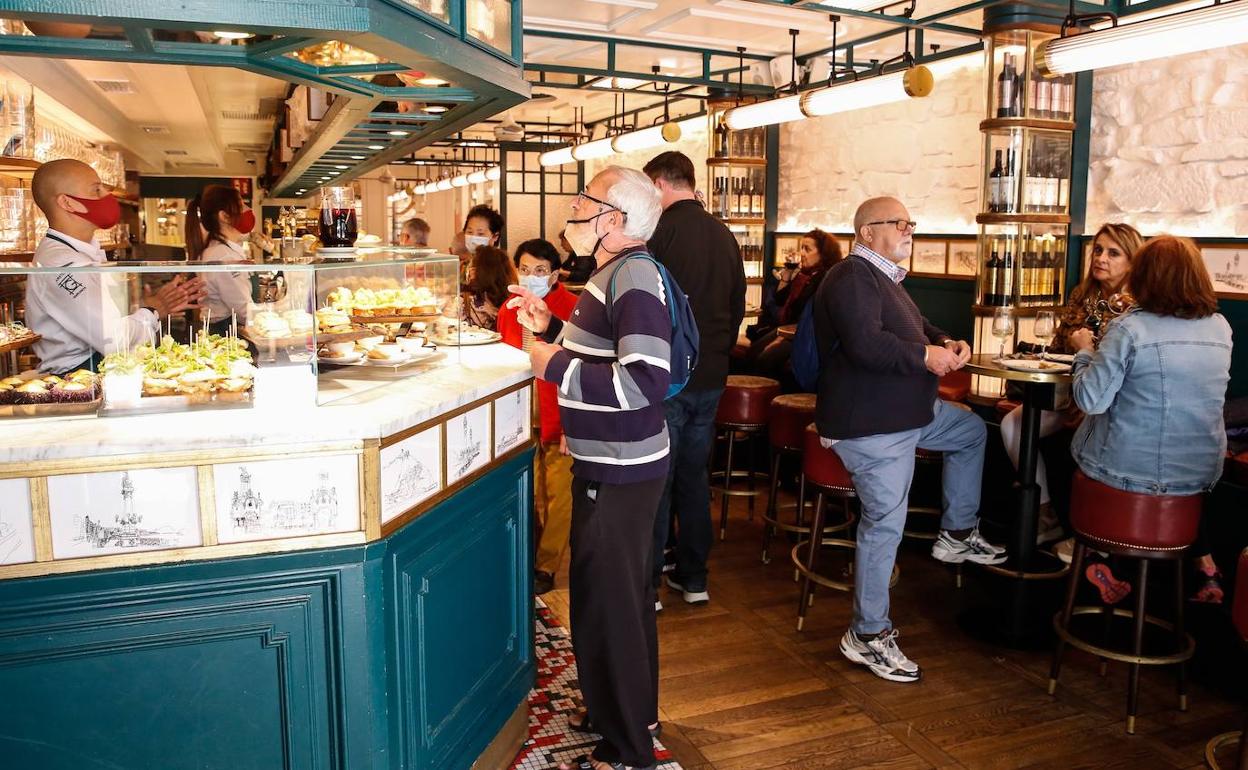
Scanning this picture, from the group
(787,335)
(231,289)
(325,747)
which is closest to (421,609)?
(325,747)

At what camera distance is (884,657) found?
142 inches

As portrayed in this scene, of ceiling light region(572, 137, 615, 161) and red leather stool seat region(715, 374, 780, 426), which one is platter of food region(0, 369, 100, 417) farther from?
ceiling light region(572, 137, 615, 161)

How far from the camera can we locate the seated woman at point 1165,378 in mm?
3188

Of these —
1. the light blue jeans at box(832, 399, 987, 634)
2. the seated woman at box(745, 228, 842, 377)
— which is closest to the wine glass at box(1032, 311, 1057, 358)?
the light blue jeans at box(832, 399, 987, 634)

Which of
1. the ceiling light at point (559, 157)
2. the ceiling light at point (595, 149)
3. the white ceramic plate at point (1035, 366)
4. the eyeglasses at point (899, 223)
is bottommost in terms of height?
the white ceramic plate at point (1035, 366)

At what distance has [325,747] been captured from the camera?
2.25 metres

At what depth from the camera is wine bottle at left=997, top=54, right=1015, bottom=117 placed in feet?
15.9

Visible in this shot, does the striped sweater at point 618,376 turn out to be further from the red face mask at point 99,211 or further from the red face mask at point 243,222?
the red face mask at point 243,222

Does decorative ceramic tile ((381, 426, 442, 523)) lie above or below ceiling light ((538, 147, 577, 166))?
below

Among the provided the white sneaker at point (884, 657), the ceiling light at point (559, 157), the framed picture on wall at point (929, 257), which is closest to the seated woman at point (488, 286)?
the white sneaker at point (884, 657)

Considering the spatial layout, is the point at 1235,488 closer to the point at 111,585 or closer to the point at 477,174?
the point at 111,585

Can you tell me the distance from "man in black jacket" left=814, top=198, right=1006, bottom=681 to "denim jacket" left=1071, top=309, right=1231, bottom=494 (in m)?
0.51

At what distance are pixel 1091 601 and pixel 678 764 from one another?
233cm

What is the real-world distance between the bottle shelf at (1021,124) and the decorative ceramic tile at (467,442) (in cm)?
341
